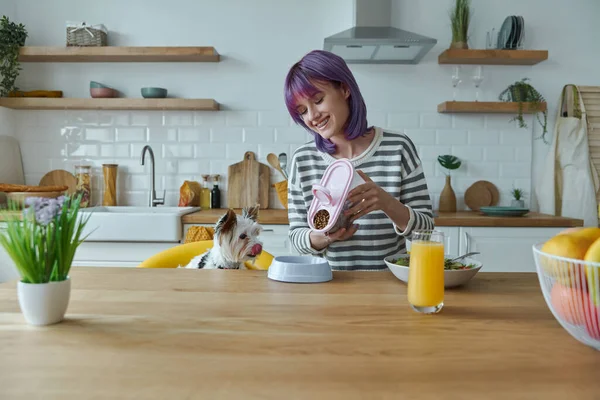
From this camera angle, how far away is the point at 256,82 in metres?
3.57

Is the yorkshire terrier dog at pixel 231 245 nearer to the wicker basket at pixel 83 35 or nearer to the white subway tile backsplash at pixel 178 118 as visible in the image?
the white subway tile backsplash at pixel 178 118

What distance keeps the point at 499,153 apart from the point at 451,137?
349 millimetres

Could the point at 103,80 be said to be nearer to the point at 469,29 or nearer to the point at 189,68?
the point at 189,68

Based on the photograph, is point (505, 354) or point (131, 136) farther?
point (131, 136)

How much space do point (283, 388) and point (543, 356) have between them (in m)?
Answer: 0.43

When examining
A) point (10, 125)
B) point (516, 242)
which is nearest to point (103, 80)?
point (10, 125)

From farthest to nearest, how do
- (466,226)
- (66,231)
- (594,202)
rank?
(594,202) → (466,226) → (66,231)

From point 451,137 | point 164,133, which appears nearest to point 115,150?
point 164,133

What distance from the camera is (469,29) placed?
11.5 feet

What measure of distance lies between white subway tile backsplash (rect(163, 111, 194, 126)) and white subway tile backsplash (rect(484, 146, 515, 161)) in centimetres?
205

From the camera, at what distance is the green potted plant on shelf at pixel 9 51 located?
3.40 meters

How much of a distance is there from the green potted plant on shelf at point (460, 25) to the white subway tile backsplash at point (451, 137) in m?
0.56

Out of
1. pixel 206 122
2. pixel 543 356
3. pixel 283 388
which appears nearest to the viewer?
pixel 283 388

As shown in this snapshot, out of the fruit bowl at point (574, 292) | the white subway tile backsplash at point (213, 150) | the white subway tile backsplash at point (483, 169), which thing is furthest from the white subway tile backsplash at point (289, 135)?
the fruit bowl at point (574, 292)
